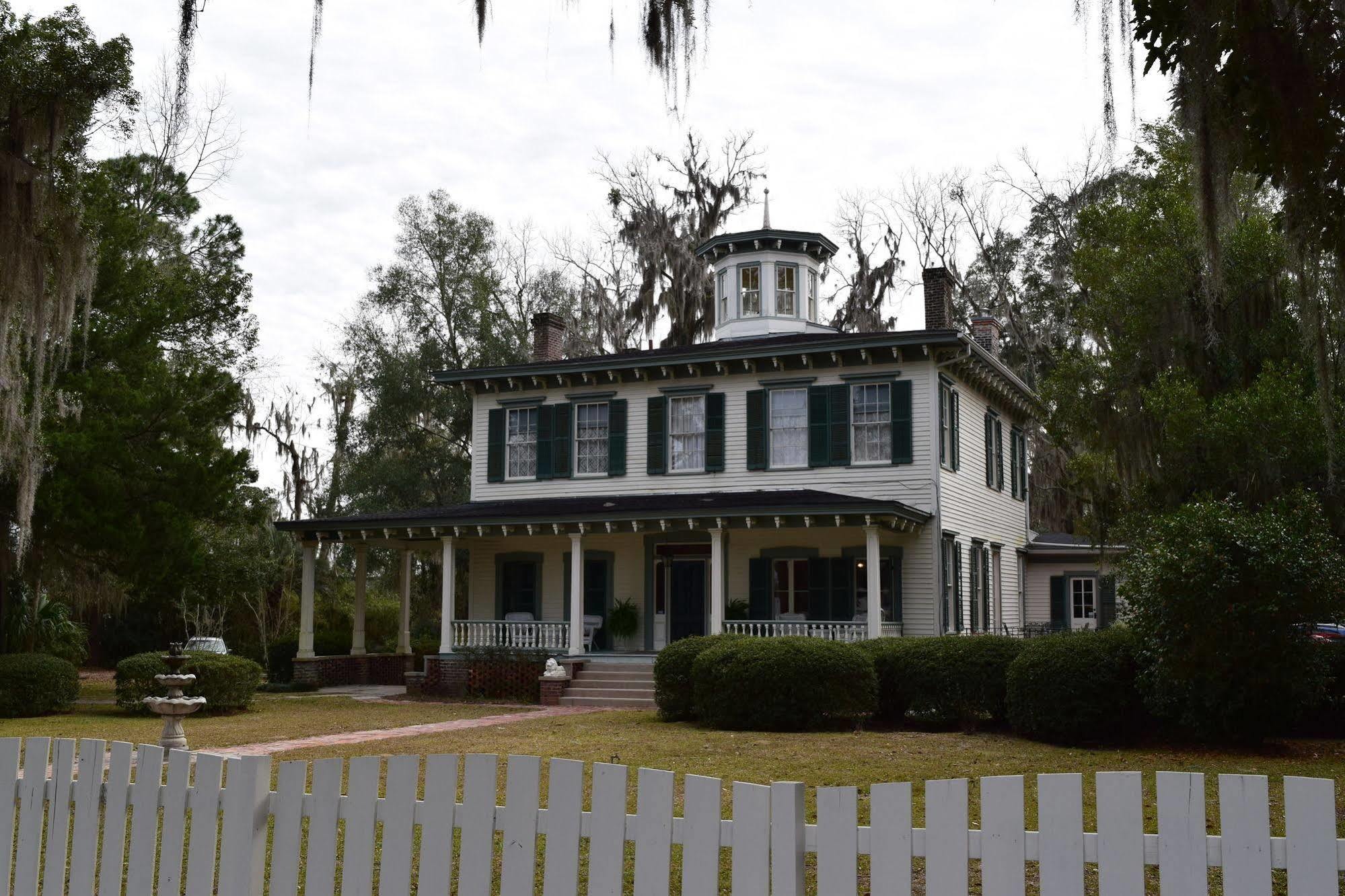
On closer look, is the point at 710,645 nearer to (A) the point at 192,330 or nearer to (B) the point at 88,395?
(B) the point at 88,395

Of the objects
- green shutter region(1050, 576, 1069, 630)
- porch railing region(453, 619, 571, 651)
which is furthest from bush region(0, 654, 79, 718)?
green shutter region(1050, 576, 1069, 630)

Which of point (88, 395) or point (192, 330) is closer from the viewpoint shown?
point (88, 395)

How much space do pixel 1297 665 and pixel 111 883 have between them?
10.6 metres

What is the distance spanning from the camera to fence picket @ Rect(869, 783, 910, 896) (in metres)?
3.47

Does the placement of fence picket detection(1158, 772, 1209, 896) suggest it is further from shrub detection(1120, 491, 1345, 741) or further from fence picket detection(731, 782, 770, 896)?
shrub detection(1120, 491, 1345, 741)

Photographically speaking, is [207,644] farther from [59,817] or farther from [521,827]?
[521,827]

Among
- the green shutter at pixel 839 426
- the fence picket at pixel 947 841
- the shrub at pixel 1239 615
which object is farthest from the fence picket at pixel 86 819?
the green shutter at pixel 839 426

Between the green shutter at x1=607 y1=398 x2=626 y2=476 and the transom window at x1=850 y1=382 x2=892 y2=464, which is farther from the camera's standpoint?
the green shutter at x1=607 y1=398 x2=626 y2=476

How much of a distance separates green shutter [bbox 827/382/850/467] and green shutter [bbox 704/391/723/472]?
2163mm

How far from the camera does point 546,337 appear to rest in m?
26.6

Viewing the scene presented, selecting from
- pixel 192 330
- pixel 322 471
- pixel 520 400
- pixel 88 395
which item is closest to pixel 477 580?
pixel 520 400

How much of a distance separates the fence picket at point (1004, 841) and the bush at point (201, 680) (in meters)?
16.1

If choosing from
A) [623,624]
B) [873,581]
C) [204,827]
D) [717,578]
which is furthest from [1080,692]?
[623,624]

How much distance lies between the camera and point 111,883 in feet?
13.8
